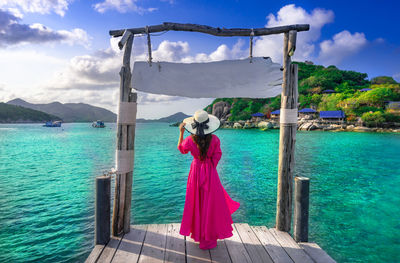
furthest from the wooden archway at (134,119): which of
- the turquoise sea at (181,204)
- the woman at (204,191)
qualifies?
the turquoise sea at (181,204)

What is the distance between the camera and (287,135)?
155 inches

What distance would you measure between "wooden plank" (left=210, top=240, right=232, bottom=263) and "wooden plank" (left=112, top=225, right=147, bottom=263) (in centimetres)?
100

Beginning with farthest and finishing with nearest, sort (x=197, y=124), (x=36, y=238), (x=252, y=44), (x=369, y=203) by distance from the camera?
(x=369, y=203) → (x=36, y=238) → (x=252, y=44) → (x=197, y=124)

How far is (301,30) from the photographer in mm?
3816

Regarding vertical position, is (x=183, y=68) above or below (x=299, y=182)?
above

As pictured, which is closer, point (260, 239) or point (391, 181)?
point (260, 239)

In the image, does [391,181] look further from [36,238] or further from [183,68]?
[36,238]

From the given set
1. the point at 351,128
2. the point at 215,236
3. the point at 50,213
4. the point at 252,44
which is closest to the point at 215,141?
the point at 215,236

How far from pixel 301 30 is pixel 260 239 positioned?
335 cm

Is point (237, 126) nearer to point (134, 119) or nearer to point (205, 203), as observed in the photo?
point (134, 119)

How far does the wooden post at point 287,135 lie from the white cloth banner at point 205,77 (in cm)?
20

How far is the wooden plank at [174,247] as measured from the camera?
3.10 metres

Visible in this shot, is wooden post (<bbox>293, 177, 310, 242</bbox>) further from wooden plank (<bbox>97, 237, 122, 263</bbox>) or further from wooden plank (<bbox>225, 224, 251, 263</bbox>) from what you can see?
wooden plank (<bbox>97, 237, 122, 263</bbox>)

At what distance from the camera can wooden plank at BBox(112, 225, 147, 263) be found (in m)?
3.07
